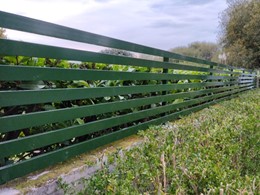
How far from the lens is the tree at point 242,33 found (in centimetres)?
1883

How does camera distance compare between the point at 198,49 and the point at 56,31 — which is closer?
the point at 56,31

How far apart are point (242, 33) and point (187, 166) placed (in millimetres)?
20701

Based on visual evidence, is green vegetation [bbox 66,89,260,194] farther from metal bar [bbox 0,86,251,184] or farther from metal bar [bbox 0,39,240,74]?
metal bar [bbox 0,39,240,74]

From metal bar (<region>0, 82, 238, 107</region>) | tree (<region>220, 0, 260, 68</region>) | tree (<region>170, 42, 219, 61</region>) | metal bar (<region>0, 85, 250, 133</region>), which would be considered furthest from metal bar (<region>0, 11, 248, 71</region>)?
tree (<region>170, 42, 219, 61</region>)

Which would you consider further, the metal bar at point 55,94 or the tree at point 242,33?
the tree at point 242,33

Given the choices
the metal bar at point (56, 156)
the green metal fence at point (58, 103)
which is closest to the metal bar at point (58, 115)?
the green metal fence at point (58, 103)

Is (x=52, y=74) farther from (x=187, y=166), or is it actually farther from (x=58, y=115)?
(x=187, y=166)

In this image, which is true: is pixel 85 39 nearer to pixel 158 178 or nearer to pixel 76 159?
pixel 76 159

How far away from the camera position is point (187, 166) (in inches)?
63.1

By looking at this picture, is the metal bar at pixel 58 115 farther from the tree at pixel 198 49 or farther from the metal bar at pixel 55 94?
the tree at pixel 198 49

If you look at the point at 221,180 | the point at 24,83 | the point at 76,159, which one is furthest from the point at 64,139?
the point at 221,180

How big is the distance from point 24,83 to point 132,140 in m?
1.29

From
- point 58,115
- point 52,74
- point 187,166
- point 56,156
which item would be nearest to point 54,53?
point 52,74

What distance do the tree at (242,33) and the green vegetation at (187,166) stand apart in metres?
18.3
